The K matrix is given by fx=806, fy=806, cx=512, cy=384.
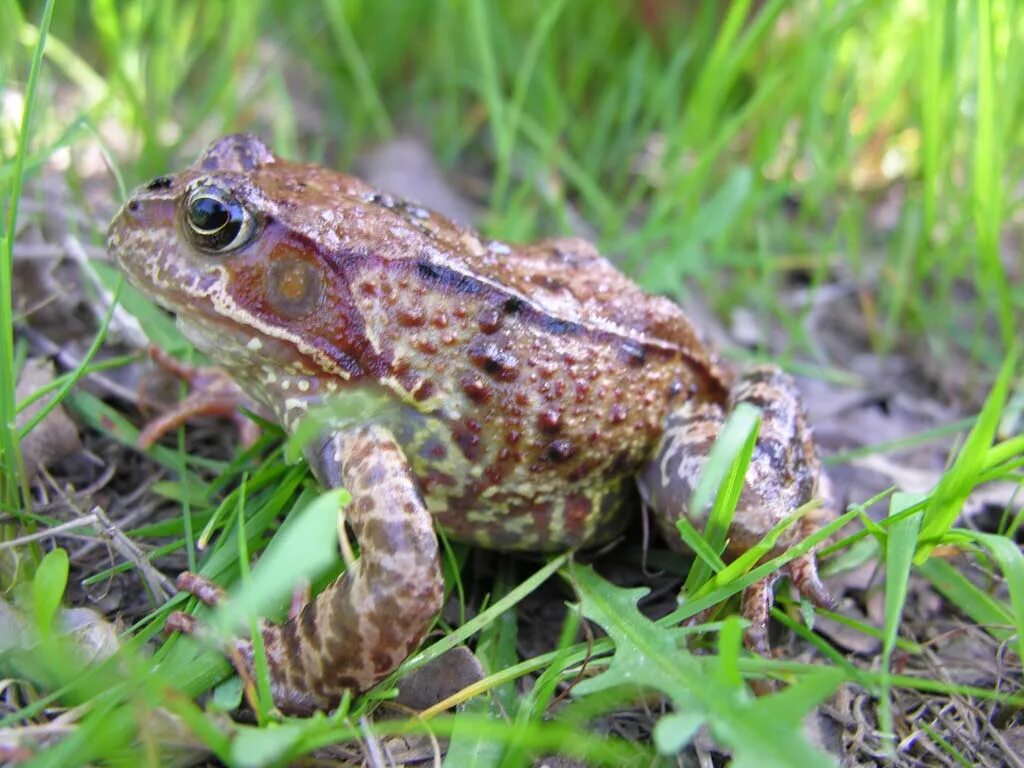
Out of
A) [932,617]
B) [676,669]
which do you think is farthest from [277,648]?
[932,617]

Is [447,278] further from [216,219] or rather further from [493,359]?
[216,219]

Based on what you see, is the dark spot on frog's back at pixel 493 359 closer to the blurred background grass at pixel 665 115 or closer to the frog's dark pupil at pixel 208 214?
the frog's dark pupil at pixel 208 214

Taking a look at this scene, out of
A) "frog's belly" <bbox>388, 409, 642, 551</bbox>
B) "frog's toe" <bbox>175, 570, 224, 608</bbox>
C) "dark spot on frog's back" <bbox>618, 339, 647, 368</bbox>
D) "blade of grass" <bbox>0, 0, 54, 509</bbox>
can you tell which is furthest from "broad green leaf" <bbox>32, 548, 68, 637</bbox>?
"dark spot on frog's back" <bbox>618, 339, 647, 368</bbox>

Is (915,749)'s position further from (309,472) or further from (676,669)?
(309,472)

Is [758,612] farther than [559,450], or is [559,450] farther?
[559,450]

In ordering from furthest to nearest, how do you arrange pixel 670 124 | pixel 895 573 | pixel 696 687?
pixel 670 124
pixel 895 573
pixel 696 687

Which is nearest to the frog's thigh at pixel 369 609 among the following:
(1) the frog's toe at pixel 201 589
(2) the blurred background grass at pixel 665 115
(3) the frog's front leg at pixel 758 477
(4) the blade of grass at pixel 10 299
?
(1) the frog's toe at pixel 201 589

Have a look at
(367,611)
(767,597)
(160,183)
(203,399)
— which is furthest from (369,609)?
(160,183)
